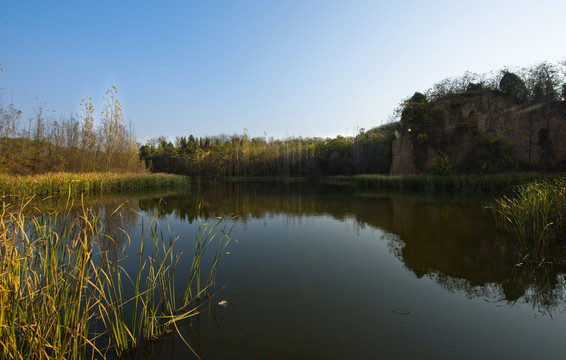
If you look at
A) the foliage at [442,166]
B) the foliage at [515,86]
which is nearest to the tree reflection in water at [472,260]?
the foliage at [442,166]

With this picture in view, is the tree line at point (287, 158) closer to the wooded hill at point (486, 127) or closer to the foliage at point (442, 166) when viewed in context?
the wooded hill at point (486, 127)

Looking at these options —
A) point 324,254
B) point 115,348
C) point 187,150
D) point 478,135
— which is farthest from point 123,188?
point 187,150

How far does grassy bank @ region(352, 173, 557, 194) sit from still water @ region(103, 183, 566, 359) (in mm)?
12280

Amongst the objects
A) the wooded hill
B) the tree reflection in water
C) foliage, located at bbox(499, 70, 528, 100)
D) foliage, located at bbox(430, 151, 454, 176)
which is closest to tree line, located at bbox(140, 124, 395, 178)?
the wooded hill

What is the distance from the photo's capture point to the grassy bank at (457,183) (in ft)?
50.8

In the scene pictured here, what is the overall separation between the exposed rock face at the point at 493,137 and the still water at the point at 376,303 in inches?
668

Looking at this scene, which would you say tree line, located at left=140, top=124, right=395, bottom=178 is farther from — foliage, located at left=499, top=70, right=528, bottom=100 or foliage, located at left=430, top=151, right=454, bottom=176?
foliage, located at left=499, top=70, right=528, bottom=100

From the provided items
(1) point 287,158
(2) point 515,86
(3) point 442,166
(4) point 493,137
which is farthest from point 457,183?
(1) point 287,158

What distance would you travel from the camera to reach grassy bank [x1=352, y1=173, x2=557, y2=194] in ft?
50.8

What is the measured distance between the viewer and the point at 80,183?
13727 millimetres

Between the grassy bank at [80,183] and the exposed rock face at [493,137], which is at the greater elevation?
the exposed rock face at [493,137]

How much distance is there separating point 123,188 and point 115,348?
59.8 feet

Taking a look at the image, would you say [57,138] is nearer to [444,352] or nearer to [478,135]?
[444,352]

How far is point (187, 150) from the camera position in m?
55.8
